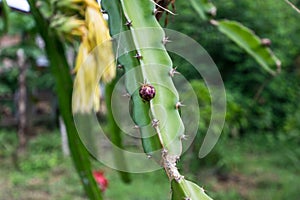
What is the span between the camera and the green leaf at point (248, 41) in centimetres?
96

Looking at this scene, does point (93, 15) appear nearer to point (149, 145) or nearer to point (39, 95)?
point (149, 145)

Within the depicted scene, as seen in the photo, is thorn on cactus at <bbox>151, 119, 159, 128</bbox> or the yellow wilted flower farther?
the yellow wilted flower

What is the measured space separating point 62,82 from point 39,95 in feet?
14.3

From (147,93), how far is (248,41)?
1.86ft

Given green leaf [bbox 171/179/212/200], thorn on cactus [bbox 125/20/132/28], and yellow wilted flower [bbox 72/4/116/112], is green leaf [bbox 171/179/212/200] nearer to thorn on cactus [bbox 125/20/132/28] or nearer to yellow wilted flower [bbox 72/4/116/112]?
thorn on cactus [bbox 125/20/132/28]

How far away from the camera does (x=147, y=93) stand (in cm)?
45

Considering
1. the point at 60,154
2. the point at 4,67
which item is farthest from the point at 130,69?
the point at 4,67

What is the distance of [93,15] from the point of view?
709 mm

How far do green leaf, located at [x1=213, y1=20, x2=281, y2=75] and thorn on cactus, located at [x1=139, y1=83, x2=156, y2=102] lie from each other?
54 cm

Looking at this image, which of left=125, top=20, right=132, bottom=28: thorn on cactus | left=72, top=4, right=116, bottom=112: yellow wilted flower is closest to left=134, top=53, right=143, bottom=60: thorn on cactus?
left=125, top=20, right=132, bottom=28: thorn on cactus

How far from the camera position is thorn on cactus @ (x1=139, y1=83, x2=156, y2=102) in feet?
1.46

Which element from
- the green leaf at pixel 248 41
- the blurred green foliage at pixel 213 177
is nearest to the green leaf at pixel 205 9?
the green leaf at pixel 248 41

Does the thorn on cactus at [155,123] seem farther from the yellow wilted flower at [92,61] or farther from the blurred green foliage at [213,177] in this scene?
the blurred green foliage at [213,177]

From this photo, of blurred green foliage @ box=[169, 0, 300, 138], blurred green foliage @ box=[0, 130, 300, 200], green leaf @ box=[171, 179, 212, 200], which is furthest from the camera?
blurred green foliage @ box=[169, 0, 300, 138]
